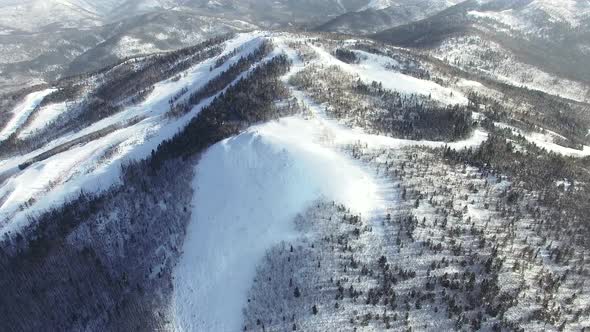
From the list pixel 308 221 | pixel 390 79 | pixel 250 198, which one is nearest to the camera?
pixel 308 221

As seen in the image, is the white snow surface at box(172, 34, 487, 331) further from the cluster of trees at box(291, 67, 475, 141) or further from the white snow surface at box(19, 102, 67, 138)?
the white snow surface at box(19, 102, 67, 138)

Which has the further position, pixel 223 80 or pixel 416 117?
pixel 223 80

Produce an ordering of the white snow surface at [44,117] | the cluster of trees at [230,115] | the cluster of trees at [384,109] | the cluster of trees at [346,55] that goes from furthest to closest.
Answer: the white snow surface at [44,117] → the cluster of trees at [346,55] → the cluster of trees at [384,109] → the cluster of trees at [230,115]

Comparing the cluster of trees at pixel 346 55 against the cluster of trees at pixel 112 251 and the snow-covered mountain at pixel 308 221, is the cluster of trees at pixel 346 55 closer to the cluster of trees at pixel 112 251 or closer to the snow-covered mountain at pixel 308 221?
the snow-covered mountain at pixel 308 221

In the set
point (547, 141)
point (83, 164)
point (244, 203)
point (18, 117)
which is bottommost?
point (18, 117)

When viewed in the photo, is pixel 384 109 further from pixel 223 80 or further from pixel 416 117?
pixel 223 80

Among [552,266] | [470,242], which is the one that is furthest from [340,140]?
[552,266]

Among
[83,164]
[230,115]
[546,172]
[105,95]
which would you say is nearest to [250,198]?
[230,115]

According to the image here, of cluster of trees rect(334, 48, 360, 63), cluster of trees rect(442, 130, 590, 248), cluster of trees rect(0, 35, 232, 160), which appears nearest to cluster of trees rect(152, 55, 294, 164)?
cluster of trees rect(442, 130, 590, 248)

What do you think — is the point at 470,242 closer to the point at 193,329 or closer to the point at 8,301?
the point at 193,329

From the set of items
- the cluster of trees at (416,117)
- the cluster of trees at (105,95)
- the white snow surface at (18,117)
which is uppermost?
the cluster of trees at (416,117)

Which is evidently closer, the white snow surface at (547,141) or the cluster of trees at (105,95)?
the white snow surface at (547,141)

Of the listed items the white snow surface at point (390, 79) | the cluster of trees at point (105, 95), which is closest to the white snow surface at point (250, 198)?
the white snow surface at point (390, 79)
